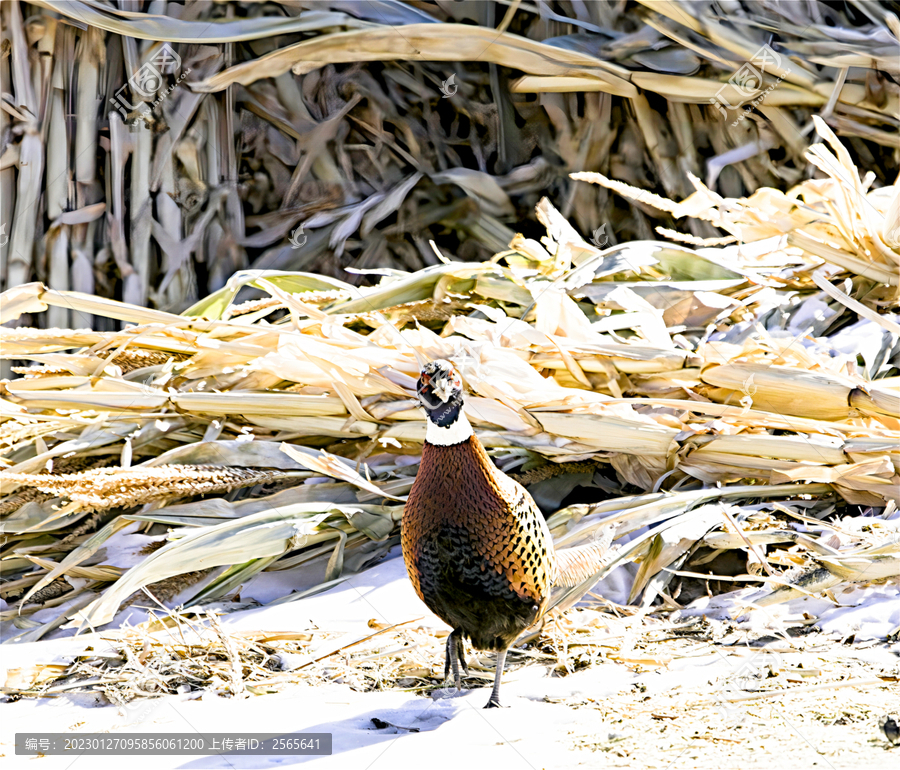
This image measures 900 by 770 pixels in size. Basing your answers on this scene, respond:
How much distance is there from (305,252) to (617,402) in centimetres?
142

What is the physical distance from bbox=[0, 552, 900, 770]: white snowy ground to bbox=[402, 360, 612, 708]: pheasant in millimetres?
82

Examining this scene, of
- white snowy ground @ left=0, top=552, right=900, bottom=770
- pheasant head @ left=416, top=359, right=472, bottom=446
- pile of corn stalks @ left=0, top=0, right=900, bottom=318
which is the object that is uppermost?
pile of corn stalks @ left=0, top=0, right=900, bottom=318

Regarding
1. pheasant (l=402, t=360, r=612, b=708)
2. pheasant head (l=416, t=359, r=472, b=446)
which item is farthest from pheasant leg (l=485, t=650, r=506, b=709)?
pheasant head (l=416, t=359, r=472, b=446)

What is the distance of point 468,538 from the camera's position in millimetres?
1019

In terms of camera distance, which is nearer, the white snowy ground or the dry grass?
the white snowy ground

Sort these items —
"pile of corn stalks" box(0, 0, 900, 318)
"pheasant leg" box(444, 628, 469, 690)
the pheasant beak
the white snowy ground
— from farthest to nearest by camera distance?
"pile of corn stalks" box(0, 0, 900, 318) → "pheasant leg" box(444, 628, 469, 690) → the pheasant beak → the white snowy ground

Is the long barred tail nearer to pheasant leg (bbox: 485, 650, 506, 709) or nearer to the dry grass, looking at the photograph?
the dry grass

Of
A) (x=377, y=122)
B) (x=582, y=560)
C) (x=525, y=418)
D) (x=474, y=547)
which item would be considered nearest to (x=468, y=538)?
(x=474, y=547)

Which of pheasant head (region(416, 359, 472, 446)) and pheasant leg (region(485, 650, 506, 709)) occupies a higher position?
pheasant head (region(416, 359, 472, 446))

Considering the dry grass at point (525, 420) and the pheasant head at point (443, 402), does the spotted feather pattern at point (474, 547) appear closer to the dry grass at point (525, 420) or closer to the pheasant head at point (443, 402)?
the pheasant head at point (443, 402)

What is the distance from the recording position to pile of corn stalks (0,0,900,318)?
2.33 meters

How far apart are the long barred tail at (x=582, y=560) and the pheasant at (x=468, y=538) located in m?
0.12

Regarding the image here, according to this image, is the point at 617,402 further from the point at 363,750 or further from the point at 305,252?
the point at 305,252

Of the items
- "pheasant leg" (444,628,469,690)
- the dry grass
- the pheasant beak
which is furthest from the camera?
the dry grass
